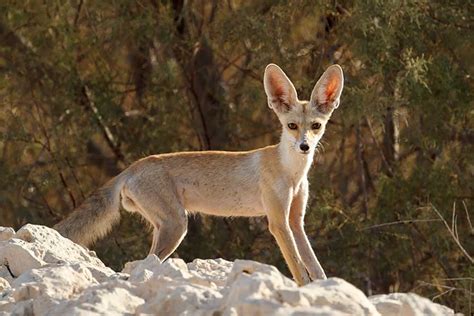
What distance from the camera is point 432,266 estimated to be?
51.3ft

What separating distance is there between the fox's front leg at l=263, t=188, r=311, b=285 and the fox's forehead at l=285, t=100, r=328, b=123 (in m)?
0.65

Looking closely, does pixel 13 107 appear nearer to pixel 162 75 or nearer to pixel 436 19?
pixel 162 75

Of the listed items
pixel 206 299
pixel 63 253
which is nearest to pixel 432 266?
pixel 63 253

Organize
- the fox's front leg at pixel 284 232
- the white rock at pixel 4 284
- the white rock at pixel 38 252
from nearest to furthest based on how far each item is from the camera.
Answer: the white rock at pixel 4 284
the white rock at pixel 38 252
the fox's front leg at pixel 284 232

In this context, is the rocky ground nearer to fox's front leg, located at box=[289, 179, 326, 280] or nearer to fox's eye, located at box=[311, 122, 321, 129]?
fox's front leg, located at box=[289, 179, 326, 280]

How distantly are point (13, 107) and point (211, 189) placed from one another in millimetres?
7051

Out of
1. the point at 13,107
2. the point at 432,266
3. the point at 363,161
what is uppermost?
the point at 13,107

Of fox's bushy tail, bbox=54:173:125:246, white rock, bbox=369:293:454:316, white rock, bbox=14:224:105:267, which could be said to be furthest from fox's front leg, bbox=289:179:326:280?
white rock, bbox=369:293:454:316

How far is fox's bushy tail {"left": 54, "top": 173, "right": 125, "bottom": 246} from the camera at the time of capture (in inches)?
383

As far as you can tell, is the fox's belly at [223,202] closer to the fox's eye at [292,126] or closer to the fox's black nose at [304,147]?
Answer: the fox's eye at [292,126]

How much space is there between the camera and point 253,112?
639 inches

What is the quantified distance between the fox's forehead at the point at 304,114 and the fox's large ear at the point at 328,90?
70 millimetres

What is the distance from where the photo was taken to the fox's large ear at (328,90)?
31.2 ft

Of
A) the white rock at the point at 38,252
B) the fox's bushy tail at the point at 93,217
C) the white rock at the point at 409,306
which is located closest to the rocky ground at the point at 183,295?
the white rock at the point at 409,306
